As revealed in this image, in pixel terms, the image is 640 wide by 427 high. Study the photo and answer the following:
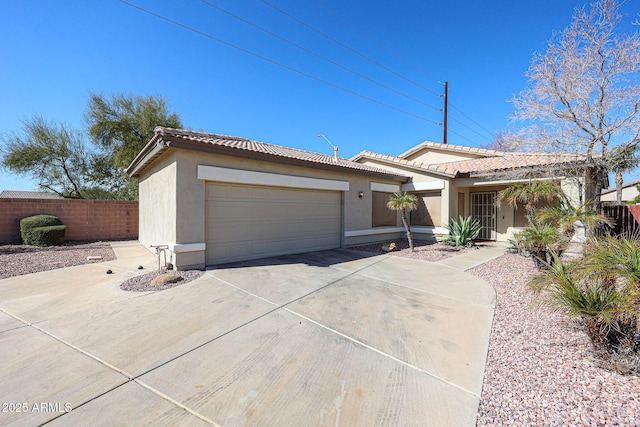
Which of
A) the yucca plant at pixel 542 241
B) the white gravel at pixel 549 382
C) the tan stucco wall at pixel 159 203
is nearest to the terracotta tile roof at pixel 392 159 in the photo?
the yucca plant at pixel 542 241

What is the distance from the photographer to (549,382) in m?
3.15

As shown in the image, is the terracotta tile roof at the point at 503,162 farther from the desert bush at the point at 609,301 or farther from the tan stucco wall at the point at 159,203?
the tan stucco wall at the point at 159,203

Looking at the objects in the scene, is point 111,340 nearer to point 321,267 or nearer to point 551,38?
point 321,267

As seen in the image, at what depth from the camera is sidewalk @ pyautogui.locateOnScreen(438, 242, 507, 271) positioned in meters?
9.36

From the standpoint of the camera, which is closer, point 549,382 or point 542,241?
point 549,382

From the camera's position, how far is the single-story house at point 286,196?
25.6ft

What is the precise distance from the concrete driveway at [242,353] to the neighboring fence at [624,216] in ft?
35.3

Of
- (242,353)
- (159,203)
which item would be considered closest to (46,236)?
(159,203)

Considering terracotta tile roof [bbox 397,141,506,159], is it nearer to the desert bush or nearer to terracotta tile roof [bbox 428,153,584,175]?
terracotta tile roof [bbox 428,153,584,175]

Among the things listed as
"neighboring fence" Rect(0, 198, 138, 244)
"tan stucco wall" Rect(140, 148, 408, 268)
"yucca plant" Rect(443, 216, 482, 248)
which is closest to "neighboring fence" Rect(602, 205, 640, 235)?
"yucca plant" Rect(443, 216, 482, 248)

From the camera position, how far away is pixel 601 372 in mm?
3230

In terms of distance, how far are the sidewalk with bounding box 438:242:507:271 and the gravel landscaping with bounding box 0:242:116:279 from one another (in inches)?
469

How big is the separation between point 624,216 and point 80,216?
25910 mm

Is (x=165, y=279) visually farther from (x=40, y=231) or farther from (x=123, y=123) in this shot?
(x=123, y=123)
